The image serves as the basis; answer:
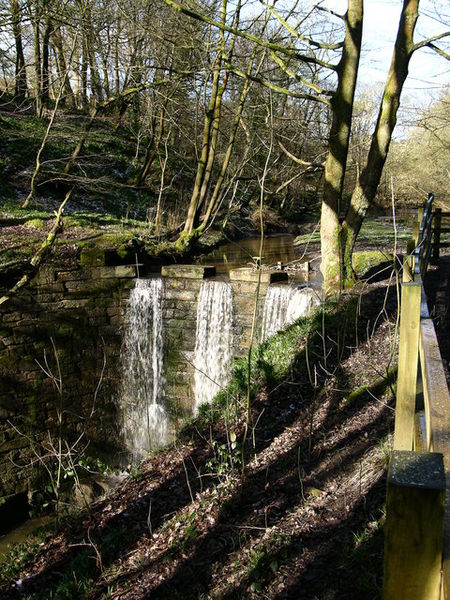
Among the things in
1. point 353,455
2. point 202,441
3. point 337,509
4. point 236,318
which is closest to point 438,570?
point 337,509

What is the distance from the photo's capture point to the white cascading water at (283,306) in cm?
830

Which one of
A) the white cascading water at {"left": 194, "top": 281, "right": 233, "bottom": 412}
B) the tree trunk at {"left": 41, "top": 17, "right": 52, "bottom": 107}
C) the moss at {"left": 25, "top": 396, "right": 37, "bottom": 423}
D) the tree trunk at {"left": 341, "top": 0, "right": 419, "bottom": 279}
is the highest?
the tree trunk at {"left": 41, "top": 17, "right": 52, "bottom": 107}

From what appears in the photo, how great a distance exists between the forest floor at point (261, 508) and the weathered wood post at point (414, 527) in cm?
229

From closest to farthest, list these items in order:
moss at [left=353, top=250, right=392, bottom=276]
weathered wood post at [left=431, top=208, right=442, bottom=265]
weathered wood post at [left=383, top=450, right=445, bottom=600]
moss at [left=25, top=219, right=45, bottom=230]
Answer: weathered wood post at [left=383, top=450, right=445, bottom=600], moss at [left=353, top=250, right=392, bottom=276], weathered wood post at [left=431, top=208, right=442, bottom=265], moss at [left=25, top=219, right=45, bottom=230]

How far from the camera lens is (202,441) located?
254 inches

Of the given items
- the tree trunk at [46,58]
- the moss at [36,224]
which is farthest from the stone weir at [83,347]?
the tree trunk at [46,58]

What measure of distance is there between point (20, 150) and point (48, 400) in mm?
10110

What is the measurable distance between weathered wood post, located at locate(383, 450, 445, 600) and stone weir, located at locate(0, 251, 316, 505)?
751cm

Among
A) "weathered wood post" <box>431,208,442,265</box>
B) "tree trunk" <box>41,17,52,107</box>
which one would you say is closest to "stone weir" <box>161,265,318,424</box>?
"weathered wood post" <box>431,208,442,265</box>

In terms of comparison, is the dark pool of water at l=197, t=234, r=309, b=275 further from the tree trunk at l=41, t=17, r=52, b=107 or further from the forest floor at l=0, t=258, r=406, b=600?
the tree trunk at l=41, t=17, r=52, b=107

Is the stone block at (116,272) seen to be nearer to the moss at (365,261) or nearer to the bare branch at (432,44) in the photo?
the moss at (365,261)

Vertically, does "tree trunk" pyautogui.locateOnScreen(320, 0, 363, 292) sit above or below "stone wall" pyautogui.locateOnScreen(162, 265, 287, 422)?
above

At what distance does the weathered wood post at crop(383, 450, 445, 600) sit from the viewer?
1096mm

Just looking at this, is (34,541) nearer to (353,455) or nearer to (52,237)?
(353,455)
